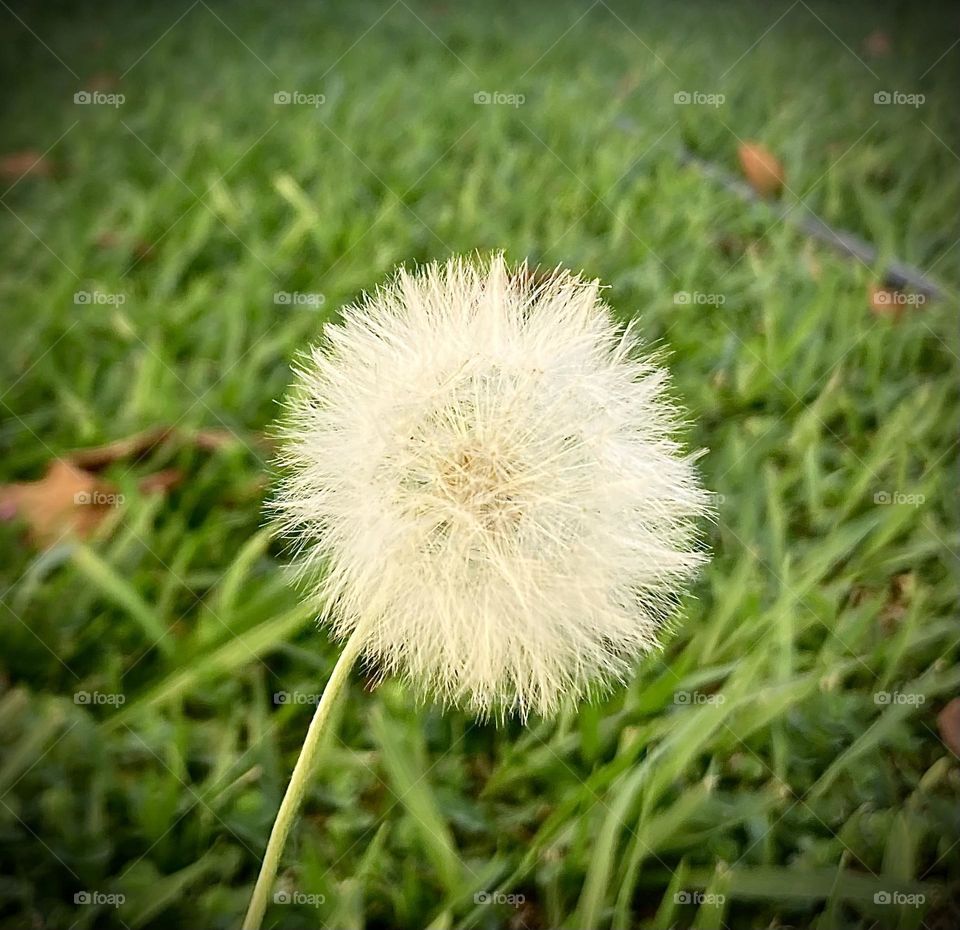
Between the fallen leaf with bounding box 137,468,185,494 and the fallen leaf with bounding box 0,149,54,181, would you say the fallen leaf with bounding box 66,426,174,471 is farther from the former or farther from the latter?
the fallen leaf with bounding box 0,149,54,181

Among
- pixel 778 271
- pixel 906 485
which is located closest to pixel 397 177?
pixel 778 271

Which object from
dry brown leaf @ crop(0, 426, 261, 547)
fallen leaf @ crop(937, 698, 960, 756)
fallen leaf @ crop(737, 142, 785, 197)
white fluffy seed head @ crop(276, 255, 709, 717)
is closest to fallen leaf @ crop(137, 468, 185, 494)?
dry brown leaf @ crop(0, 426, 261, 547)

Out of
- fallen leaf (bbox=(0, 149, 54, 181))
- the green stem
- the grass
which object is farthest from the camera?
fallen leaf (bbox=(0, 149, 54, 181))

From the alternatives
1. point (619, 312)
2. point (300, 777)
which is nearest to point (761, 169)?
point (619, 312)

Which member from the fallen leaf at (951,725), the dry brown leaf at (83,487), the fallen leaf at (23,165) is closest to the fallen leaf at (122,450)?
the dry brown leaf at (83,487)

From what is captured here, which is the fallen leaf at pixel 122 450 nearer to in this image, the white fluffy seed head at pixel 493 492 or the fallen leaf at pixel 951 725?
the white fluffy seed head at pixel 493 492

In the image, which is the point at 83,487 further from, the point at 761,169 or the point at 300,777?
the point at 761,169

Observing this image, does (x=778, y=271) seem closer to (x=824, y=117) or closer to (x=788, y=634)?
(x=824, y=117)
